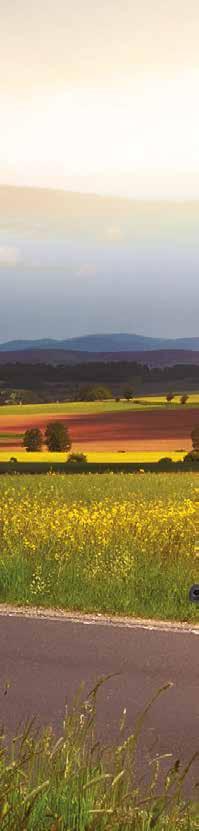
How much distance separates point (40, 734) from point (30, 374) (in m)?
102

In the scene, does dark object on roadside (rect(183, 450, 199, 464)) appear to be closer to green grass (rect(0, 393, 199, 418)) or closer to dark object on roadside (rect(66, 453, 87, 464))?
dark object on roadside (rect(66, 453, 87, 464))

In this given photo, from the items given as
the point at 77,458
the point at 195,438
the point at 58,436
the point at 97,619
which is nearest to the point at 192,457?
the point at 195,438

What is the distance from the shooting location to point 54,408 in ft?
230

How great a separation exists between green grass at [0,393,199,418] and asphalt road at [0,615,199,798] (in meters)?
51.2

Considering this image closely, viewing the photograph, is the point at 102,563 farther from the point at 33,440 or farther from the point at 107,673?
the point at 33,440

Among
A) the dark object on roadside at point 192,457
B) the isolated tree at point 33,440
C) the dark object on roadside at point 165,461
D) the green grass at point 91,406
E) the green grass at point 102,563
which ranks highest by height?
the green grass at point 91,406

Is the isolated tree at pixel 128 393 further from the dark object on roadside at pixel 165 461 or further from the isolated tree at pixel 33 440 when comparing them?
the dark object on roadside at pixel 165 461

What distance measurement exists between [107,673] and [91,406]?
61.1m

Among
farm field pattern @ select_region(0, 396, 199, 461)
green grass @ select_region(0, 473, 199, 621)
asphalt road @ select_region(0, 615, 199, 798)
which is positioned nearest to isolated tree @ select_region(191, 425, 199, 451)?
farm field pattern @ select_region(0, 396, 199, 461)

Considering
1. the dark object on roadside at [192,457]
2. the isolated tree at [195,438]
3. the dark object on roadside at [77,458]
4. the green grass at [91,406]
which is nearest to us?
the dark object on roadside at [77,458]

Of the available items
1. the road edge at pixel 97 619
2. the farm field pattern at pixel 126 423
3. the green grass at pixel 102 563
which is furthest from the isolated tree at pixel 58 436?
the road edge at pixel 97 619

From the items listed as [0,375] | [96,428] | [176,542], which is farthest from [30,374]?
[176,542]

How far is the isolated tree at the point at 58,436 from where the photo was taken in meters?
53.5

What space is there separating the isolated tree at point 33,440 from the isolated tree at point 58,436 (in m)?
1.03
